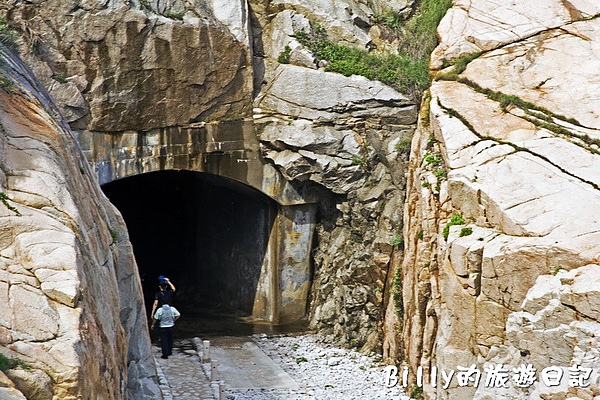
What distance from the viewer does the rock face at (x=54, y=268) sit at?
7223 mm

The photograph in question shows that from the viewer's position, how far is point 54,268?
7895 millimetres

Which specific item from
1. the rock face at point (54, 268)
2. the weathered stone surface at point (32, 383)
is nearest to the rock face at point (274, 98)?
the rock face at point (54, 268)

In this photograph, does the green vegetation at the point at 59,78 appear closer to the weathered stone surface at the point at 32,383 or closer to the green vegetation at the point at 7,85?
the green vegetation at the point at 7,85

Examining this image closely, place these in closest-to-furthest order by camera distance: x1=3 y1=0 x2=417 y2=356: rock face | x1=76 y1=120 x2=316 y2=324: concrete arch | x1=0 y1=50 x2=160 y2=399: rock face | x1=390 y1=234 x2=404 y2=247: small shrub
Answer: x1=0 y1=50 x2=160 y2=399: rock face < x1=3 y1=0 x2=417 y2=356: rock face < x1=390 y1=234 x2=404 y2=247: small shrub < x1=76 y1=120 x2=316 y2=324: concrete arch

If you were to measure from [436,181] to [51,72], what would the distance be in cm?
807

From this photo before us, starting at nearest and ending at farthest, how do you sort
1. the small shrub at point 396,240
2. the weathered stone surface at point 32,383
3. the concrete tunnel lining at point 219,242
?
the weathered stone surface at point 32,383 < the small shrub at point 396,240 < the concrete tunnel lining at point 219,242

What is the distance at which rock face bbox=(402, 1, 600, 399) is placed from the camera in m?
11.3

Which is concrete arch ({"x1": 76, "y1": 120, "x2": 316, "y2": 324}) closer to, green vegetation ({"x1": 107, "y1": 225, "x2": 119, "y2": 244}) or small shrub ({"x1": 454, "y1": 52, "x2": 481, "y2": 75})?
small shrub ({"x1": 454, "y1": 52, "x2": 481, "y2": 75})

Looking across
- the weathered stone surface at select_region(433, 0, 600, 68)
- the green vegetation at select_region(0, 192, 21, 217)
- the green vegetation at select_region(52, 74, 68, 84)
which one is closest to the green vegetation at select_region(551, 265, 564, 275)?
the weathered stone surface at select_region(433, 0, 600, 68)

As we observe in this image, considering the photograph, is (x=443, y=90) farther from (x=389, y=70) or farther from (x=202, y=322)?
(x=202, y=322)

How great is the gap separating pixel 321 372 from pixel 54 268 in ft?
31.2

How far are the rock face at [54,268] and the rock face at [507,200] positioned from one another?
4900 mm

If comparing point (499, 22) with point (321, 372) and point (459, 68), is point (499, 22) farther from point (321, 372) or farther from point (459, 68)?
point (321, 372)

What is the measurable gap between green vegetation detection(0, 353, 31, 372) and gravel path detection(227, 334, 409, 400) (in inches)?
317
